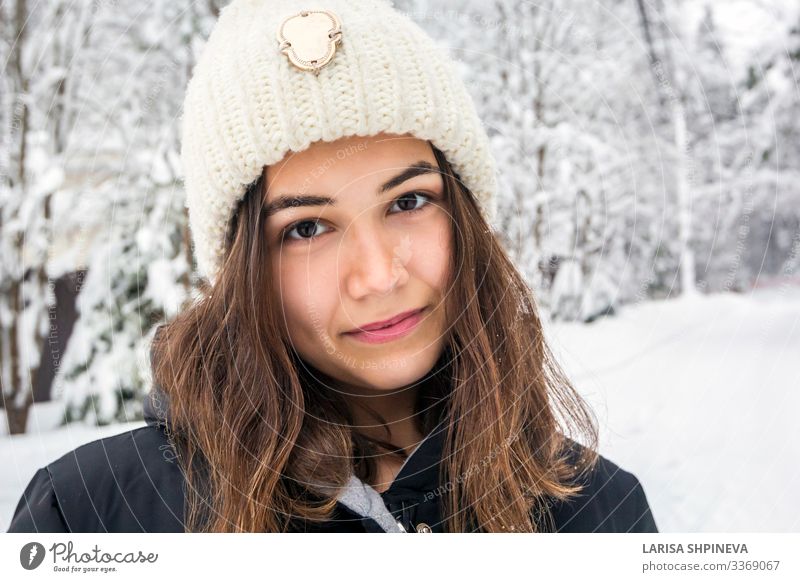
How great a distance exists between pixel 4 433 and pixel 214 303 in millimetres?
315

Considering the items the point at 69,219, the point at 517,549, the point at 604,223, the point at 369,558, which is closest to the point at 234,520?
the point at 369,558

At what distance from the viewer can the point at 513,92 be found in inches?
28.2

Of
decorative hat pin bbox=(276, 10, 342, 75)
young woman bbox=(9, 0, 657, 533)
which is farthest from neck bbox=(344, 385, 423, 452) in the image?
decorative hat pin bbox=(276, 10, 342, 75)

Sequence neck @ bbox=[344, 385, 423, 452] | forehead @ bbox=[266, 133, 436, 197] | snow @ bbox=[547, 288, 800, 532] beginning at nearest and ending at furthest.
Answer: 1. forehead @ bbox=[266, 133, 436, 197]
2. neck @ bbox=[344, 385, 423, 452]
3. snow @ bbox=[547, 288, 800, 532]

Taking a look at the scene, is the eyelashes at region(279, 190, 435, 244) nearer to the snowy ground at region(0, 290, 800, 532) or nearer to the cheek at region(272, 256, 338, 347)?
the cheek at region(272, 256, 338, 347)

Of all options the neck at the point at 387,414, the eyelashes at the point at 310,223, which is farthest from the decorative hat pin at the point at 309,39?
the neck at the point at 387,414

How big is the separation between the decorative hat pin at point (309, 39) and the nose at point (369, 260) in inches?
4.8

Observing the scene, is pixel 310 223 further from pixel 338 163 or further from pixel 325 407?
pixel 325 407

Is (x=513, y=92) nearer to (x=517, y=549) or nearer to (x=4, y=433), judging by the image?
(x=517, y=549)

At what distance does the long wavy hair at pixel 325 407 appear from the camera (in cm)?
53

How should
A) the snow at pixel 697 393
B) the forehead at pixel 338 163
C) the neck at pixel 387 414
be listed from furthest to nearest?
the snow at pixel 697 393 < the neck at pixel 387 414 < the forehead at pixel 338 163

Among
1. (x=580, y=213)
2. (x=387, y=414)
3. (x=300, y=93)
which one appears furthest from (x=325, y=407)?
(x=580, y=213)

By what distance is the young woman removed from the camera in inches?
19.0

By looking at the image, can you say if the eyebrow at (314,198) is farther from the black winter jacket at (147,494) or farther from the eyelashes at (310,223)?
the black winter jacket at (147,494)
